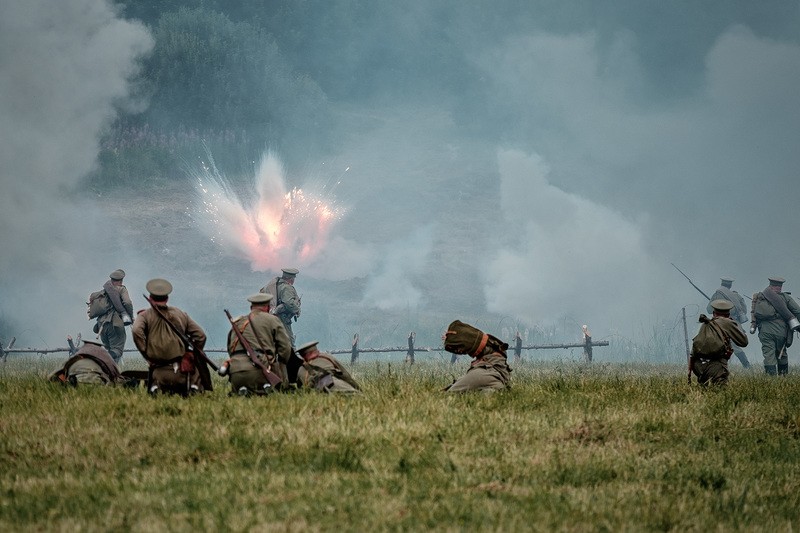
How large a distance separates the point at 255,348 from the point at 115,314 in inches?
405

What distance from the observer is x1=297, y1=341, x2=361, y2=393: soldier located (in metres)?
10.7

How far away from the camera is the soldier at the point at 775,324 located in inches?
773

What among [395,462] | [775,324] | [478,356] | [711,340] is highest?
[775,324]

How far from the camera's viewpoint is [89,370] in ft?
36.6

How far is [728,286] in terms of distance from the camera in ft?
78.1

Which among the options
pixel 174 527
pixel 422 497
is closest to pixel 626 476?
pixel 422 497

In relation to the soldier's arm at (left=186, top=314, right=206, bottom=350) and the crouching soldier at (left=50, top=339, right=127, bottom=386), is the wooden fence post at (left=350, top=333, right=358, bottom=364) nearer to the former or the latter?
the crouching soldier at (left=50, top=339, right=127, bottom=386)

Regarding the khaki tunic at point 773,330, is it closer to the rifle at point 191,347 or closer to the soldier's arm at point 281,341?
the soldier's arm at point 281,341

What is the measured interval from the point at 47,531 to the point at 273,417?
361 cm

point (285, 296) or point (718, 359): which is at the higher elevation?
point (285, 296)

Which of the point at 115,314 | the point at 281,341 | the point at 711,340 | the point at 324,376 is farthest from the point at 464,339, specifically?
the point at 115,314

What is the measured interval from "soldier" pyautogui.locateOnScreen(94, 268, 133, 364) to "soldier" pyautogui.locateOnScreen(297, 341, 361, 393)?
31.1 feet

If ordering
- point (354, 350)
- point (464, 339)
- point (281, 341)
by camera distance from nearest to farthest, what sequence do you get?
point (281, 341) → point (464, 339) → point (354, 350)

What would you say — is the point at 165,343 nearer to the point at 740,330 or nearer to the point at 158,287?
the point at 158,287
